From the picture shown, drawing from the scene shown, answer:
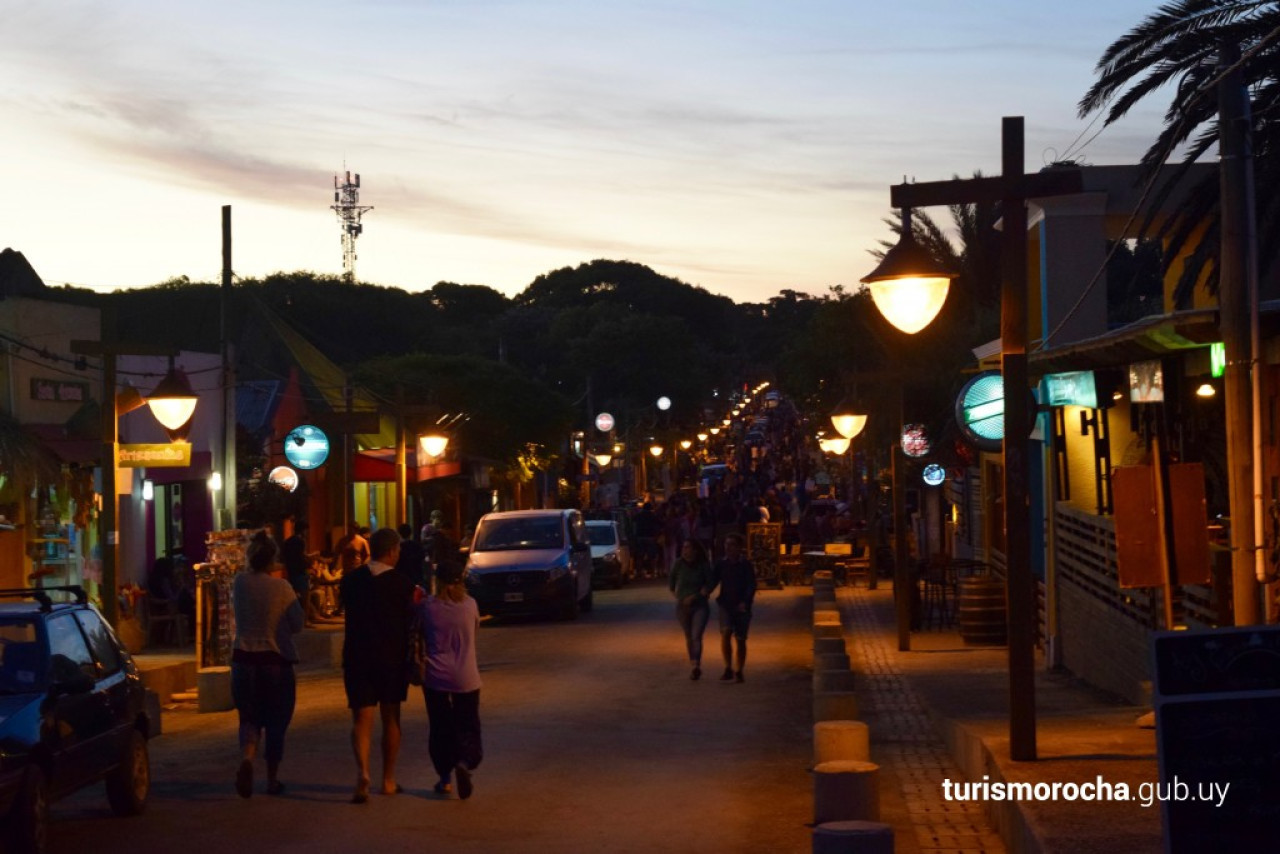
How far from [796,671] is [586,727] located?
575cm

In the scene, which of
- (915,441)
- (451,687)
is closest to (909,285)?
(451,687)

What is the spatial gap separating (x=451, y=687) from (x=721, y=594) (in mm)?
8617

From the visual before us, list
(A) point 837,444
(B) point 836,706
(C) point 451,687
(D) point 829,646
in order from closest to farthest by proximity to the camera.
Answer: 1. (C) point 451,687
2. (B) point 836,706
3. (D) point 829,646
4. (A) point 837,444

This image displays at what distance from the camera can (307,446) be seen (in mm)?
31859

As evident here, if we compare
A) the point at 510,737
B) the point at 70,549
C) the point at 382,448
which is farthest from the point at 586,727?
the point at 382,448

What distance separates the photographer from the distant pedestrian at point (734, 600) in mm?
20047

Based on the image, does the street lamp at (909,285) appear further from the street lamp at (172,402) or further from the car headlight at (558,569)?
the car headlight at (558,569)

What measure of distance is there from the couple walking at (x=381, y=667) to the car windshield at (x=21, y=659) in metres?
1.73

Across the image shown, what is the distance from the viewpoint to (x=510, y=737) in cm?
1559

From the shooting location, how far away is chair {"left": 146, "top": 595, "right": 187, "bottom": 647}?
26375 mm

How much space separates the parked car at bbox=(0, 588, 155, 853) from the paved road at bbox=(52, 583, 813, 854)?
1.52 ft

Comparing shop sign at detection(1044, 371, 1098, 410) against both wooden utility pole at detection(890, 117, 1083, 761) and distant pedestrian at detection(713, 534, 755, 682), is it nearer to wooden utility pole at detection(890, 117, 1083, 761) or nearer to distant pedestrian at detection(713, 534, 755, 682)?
distant pedestrian at detection(713, 534, 755, 682)

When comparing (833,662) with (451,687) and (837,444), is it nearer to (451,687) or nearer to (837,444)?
(451,687)

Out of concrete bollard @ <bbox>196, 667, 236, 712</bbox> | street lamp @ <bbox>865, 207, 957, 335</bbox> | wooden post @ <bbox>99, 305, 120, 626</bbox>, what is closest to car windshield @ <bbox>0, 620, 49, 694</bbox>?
street lamp @ <bbox>865, 207, 957, 335</bbox>
